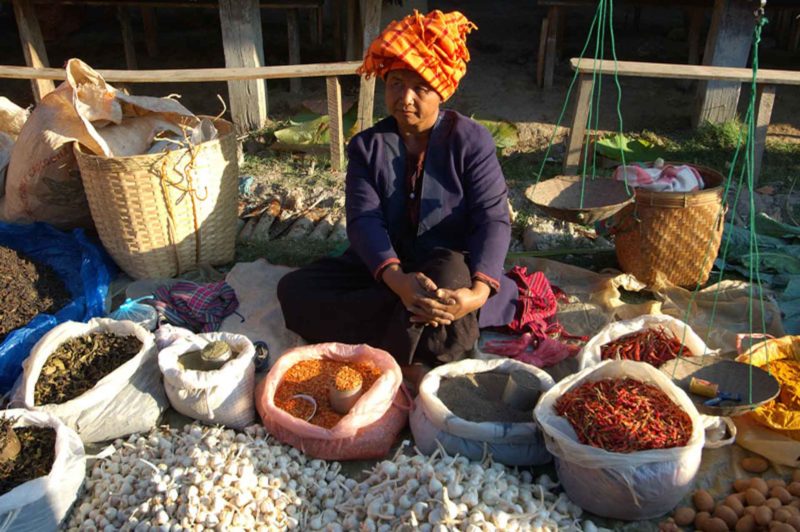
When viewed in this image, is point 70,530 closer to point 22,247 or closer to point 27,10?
point 22,247

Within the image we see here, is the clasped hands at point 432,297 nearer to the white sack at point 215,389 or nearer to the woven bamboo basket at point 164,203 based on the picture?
the white sack at point 215,389

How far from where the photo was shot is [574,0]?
5770mm

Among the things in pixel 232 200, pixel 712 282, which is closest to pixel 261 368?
pixel 232 200

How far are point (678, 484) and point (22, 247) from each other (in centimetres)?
297

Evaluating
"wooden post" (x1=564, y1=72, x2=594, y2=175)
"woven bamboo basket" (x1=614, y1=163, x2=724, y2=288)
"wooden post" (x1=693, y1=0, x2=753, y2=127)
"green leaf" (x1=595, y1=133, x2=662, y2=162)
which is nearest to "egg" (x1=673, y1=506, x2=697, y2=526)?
"woven bamboo basket" (x1=614, y1=163, x2=724, y2=288)

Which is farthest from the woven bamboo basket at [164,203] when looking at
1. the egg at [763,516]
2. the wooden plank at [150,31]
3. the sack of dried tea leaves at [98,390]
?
the wooden plank at [150,31]

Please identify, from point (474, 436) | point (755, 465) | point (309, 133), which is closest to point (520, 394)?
point (474, 436)

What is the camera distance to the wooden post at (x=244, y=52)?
518 centimetres

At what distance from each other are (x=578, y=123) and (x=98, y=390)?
9.94 ft

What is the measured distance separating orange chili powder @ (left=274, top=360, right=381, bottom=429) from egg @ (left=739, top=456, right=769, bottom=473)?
1.24 meters

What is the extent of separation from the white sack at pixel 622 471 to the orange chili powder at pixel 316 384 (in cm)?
65

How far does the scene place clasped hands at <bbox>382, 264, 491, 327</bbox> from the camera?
2.39m

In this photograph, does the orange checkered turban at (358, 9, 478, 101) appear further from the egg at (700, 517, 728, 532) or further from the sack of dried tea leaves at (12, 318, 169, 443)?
the egg at (700, 517, 728, 532)

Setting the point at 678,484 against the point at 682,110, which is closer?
the point at 678,484
